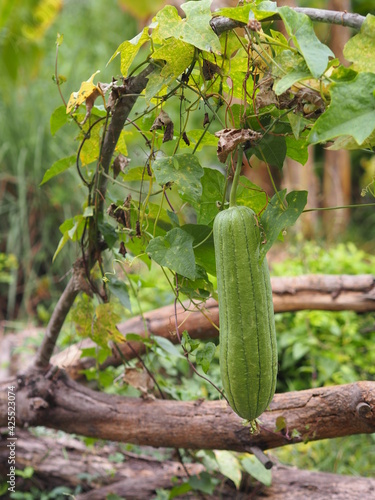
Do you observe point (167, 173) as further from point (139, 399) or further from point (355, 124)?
point (139, 399)

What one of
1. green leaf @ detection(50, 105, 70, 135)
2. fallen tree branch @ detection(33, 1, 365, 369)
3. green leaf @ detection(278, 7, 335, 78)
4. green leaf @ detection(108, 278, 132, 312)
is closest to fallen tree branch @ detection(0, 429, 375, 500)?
fallen tree branch @ detection(33, 1, 365, 369)

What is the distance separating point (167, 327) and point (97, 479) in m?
0.64

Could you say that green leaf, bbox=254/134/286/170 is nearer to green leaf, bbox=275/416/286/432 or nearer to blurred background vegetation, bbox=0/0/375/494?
blurred background vegetation, bbox=0/0/375/494

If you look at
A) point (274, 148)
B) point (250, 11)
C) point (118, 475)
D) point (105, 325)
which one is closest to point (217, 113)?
point (274, 148)

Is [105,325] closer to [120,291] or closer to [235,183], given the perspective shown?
[120,291]

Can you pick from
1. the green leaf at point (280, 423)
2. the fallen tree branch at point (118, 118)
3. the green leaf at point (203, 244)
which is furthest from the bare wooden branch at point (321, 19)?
the green leaf at point (280, 423)

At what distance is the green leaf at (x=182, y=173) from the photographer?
3.77ft

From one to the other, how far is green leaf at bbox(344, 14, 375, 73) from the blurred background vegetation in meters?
0.38

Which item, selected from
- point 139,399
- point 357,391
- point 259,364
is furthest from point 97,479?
point 259,364

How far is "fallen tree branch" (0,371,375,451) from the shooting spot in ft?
4.66

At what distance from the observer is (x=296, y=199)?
1048mm

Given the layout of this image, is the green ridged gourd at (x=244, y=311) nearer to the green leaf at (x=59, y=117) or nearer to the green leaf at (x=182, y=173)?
the green leaf at (x=182, y=173)

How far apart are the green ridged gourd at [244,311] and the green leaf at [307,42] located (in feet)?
0.98

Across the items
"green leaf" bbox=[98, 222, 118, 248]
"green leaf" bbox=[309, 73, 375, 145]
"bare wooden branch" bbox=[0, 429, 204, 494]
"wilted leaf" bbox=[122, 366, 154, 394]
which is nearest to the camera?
"green leaf" bbox=[309, 73, 375, 145]
